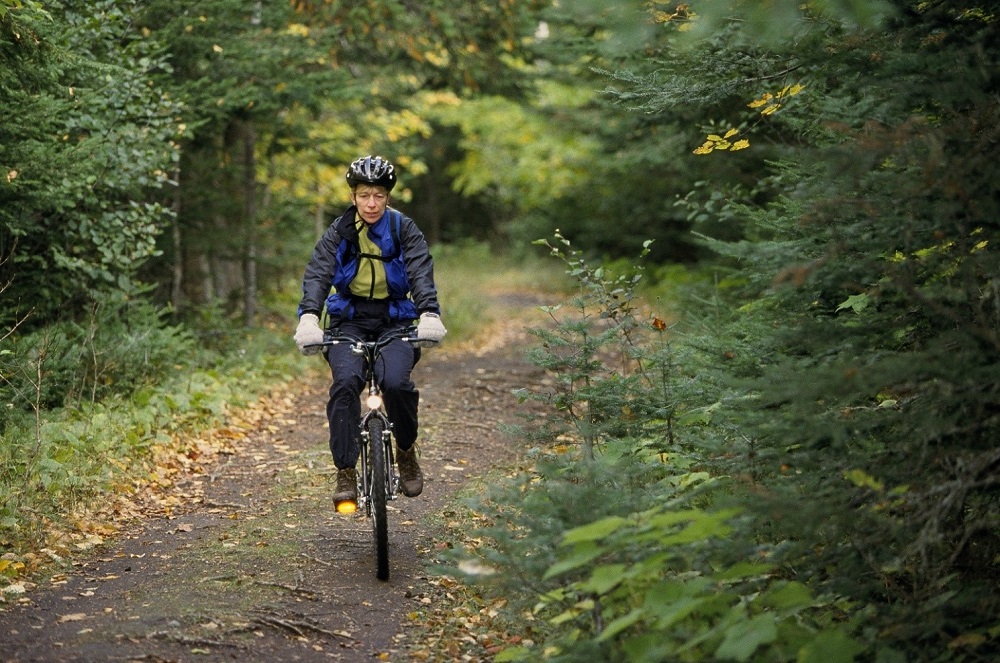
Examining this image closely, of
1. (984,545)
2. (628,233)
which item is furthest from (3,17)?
(628,233)

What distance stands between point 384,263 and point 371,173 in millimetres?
590

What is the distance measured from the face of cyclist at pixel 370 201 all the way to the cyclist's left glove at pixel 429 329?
0.81 m

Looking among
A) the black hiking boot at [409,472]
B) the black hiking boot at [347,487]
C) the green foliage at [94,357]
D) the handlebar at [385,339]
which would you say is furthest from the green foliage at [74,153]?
the black hiking boot at [409,472]

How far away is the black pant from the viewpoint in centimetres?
607

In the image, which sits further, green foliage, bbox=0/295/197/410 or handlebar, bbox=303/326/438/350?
green foliage, bbox=0/295/197/410

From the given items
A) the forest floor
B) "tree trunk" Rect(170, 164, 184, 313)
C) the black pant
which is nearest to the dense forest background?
"tree trunk" Rect(170, 164, 184, 313)

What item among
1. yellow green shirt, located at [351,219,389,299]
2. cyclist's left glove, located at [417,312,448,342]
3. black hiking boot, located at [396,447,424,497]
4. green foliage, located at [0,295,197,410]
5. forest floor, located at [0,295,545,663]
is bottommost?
forest floor, located at [0,295,545,663]

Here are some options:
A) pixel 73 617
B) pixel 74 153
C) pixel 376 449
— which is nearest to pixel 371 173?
pixel 376 449

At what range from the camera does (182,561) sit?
623 cm

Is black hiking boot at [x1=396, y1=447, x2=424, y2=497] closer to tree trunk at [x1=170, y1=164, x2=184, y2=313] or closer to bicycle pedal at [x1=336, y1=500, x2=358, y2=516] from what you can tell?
bicycle pedal at [x1=336, y1=500, x2=358, y2=516]

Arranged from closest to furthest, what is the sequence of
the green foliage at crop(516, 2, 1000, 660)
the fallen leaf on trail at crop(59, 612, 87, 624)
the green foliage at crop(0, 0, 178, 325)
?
1. the green foliage at crop(516, 2, 1000, 660)
2. the fallen leaf on trail at crop(59, 612, 87, 624)
3. the green foliage at crop(0, 0, 178, 325)

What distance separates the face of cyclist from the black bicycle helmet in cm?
4

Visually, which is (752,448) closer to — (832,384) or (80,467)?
(832,384)

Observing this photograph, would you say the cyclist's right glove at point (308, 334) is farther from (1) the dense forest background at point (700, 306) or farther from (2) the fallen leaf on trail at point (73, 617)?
(2) the fallen leaf on trail at point (73, 617)
